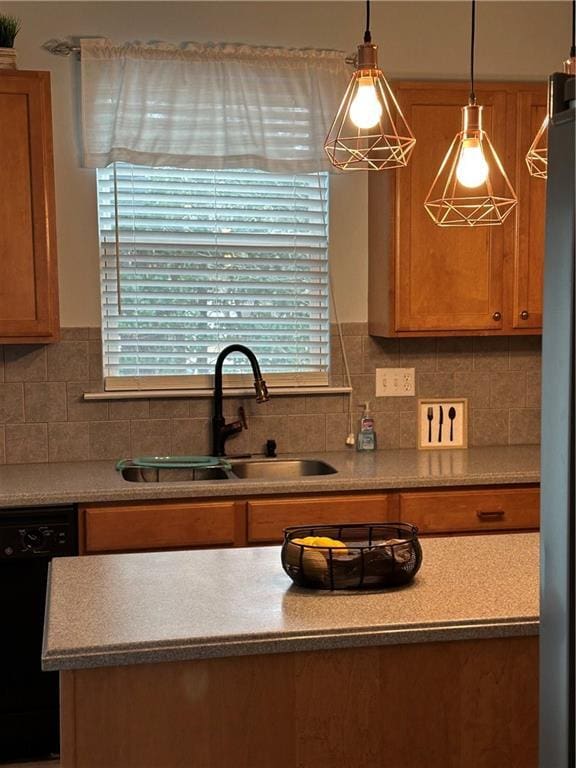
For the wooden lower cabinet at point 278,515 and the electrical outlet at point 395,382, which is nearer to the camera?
the wooden lower cabinet at point 278,515

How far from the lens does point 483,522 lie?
12.3 ft

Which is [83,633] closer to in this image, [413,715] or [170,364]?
[413,715]

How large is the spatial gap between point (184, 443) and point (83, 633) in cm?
221

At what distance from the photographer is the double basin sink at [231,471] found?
386cm

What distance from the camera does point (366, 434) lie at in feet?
14.0

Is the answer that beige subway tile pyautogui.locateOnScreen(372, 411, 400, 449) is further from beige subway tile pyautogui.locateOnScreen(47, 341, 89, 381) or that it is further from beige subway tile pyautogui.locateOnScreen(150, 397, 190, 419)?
beige subway tile pyautogui.locateOnScreen(47, 341, 89, 381)

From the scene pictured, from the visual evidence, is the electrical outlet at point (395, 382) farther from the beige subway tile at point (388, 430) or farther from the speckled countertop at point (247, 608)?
the speckled countertop at point (247, 608)

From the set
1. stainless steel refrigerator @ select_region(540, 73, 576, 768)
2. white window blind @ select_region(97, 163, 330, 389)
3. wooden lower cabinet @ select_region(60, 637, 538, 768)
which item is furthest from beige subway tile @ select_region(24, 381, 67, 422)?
stainless steel refrigerator @ select_region(540, 73, 576, 768)

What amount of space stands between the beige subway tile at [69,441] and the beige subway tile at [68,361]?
0.19 metres

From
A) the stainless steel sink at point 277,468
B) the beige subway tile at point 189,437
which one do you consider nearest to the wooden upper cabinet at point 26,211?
the beige subway tile at point 189,437

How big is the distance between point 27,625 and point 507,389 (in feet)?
7.56

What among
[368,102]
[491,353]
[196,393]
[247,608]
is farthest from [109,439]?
[368,102]

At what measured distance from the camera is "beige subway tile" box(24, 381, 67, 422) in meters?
4.01

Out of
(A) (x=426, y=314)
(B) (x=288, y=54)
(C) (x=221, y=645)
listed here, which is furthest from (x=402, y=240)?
(C) (x=221, y=645)
